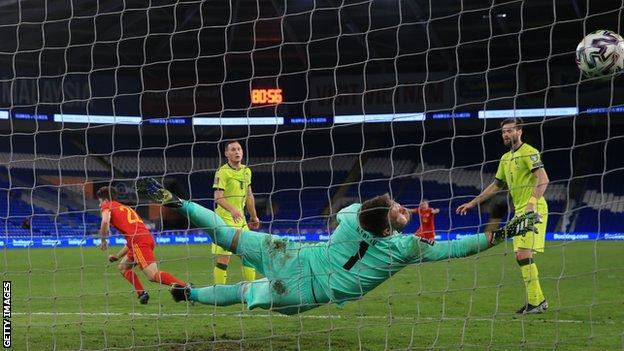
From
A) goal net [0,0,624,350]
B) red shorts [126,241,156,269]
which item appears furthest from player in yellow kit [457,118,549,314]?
goal net [0,0,624,350]

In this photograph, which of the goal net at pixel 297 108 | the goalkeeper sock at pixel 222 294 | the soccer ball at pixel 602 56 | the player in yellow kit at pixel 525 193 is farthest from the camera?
the goal net at pixel 297 108

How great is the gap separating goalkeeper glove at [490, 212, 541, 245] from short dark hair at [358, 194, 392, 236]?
0.81 metres

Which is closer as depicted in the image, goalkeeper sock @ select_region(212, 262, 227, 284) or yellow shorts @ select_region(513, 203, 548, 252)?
yellow shorts @ select_region(513, 203, 548, 252)

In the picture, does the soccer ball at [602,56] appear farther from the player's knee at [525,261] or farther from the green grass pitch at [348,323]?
the player's knee at [525,261]

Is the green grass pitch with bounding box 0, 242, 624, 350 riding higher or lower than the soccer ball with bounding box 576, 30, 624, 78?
lower

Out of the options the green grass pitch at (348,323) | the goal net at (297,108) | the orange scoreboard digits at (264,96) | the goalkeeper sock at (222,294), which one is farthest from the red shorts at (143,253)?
the orange scoreboard digits at (264,96)

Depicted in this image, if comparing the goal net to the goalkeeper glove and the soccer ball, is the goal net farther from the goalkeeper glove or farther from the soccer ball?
the goalkeeper glove

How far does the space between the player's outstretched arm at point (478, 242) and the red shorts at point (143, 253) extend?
3.90 metres

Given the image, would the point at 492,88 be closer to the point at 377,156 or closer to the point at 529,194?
the point at 377,156

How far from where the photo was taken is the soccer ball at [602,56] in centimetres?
678

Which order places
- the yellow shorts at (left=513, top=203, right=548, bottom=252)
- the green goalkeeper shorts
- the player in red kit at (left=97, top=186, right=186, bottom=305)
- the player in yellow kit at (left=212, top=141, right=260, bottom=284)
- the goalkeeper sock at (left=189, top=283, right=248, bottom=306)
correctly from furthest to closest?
1. the player in yellow kit at (left=212, top=141, right=260, bottom=284)
2. the player in red kit at (left=97, top=186, right=186, bottom=305)
3. the yellow shorts at (left=513, top=203, right=548, bottom=252)
4. the goalkeeper sock at (left=189, top=283, right=248, bottom=306)
5. the green goalkeeper shorts

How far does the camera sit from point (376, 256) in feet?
19.0

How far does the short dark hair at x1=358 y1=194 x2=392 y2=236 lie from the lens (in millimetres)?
5645

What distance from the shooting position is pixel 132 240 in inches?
347
